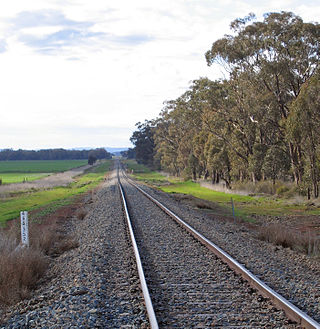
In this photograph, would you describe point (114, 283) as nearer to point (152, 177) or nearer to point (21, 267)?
point (21, 267)

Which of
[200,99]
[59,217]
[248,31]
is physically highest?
[248,31]

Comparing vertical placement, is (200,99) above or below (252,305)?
above

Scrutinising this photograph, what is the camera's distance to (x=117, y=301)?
6.58 m

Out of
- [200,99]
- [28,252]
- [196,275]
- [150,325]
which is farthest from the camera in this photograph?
[200,99]

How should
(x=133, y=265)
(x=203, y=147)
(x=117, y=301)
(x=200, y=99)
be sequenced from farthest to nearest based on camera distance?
(x=203, y=147) → (x=200, y=99) → (x=133, y=265) → (x=117, y=301)

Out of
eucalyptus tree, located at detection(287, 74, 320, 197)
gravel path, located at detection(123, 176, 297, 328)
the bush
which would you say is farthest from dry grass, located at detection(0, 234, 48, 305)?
the bush

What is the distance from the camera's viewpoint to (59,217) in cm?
1936

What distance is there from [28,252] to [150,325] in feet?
16.7

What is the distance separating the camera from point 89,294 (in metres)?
6.93

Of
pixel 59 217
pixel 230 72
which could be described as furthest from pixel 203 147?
pixel 59 217

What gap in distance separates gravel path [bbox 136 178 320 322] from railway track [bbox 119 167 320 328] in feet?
1.23

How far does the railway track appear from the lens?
5.62 meters

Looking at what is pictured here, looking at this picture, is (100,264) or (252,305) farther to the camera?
(100,264)

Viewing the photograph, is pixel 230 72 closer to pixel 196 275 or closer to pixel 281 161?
pixel 281 161
